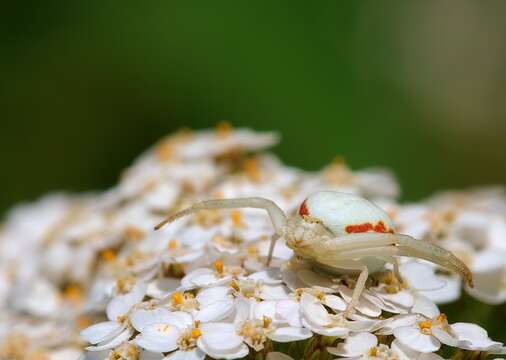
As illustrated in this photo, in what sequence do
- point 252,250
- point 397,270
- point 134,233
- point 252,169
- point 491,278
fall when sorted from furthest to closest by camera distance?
1. point 252,169
2. point 134,233
3. point 491,278
4. point 252,250
5. point 397,270

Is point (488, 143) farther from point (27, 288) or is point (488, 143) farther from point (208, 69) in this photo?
point (27, 288)

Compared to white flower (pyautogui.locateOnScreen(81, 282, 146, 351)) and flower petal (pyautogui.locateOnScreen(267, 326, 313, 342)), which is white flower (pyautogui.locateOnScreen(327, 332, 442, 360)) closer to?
flower petal (pyautogui.locateOnScreen(267, 326, 313, 342))

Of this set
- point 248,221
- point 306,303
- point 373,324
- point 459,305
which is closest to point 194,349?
point 306,303

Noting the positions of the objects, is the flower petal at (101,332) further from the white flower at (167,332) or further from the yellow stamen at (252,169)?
the yellow stamen at (252,169)

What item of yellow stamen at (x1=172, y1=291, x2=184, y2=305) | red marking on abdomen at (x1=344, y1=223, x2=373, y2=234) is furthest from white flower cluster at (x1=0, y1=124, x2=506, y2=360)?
red marking on abdomen at (x1=344, y1=223, x2=373, y2=234)

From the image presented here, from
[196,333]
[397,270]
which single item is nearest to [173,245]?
[196,333]

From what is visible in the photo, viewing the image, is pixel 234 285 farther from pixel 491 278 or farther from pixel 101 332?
pixel 491 278

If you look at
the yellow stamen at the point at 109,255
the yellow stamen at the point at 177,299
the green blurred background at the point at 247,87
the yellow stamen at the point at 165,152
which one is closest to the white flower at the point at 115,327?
the yellow stamen at the point at 177,299
